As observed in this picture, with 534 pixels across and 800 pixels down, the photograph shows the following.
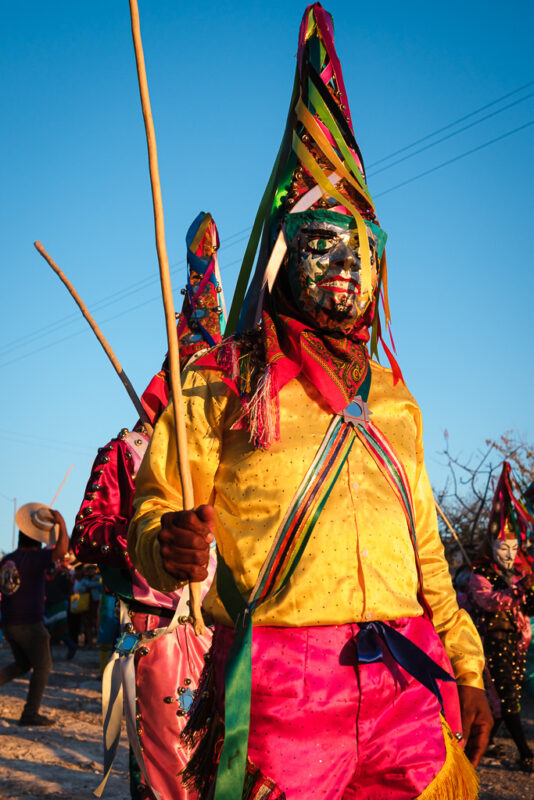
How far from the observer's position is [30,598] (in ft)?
29.3

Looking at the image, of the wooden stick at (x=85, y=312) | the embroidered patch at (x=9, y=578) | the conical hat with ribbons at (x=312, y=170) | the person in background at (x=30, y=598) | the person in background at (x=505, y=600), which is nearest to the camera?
the conical hat with ribbons at (x=312, y=170)

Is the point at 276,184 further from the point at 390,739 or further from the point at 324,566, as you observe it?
the point at 390,739

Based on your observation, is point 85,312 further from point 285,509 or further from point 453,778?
point 453,778

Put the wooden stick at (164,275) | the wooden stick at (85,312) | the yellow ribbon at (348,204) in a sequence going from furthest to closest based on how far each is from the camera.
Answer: the wooden stick at (85,312), the yellow ribbon at (348,204), the wooden stick at (164,275)

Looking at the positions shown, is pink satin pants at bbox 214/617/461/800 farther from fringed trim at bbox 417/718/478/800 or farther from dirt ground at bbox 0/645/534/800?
dirt ground at bbox 0/645/534/800

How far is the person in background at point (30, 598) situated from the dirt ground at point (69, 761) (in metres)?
0.49

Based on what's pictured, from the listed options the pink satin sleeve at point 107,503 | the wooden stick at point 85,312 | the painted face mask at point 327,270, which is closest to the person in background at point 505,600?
the pink satin sleeve at point 107,503

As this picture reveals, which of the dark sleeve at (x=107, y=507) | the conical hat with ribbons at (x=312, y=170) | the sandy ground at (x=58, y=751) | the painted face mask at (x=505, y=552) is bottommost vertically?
the sandy ground at (x=58, y=751)

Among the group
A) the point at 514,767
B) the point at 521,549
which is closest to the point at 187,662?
the point at 514,767

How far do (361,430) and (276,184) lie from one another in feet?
2.97

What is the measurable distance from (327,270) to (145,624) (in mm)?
2100

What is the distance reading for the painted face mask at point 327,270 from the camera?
260 centimetres

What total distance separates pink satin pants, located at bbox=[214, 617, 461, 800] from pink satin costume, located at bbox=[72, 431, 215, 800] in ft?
4.82

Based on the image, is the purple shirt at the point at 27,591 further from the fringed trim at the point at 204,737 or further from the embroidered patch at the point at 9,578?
the fringed trim at the point at 204,737
